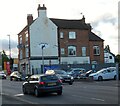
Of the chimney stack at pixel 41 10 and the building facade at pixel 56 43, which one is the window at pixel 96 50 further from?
the chimney stack at pixel 41 10

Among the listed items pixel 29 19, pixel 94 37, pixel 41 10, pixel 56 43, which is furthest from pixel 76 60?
pixel 29 19

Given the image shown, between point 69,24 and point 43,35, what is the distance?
6429 millimetres

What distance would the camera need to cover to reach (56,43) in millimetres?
75438

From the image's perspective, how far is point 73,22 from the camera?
3110 inches

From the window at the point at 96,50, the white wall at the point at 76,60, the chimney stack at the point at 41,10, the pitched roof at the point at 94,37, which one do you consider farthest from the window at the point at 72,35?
the chimney stack at the point at 41,10

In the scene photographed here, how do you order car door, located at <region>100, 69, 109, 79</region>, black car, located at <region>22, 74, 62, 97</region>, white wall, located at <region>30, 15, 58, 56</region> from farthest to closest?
white wall, located at <region>30, 15, 58, 56</region> → car door, located at <region>100, 69, 109, 79</region> → black car, located at <region>22, 74, 62, 97</region>

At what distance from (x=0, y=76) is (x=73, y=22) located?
20.1 metres

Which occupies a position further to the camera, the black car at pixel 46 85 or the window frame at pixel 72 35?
the window frame at pixel 72 35

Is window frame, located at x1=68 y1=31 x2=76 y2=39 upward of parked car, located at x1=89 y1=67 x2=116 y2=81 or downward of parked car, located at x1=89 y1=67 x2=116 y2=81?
upward

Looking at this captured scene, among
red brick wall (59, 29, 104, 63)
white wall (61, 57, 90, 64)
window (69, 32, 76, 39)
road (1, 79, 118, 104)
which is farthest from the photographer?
window (69, 32, 76, 39)

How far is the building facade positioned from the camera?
2926 inches

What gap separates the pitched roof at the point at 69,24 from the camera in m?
76.6

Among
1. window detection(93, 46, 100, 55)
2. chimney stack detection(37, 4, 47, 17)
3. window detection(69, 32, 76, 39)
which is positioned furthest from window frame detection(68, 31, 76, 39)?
chimney stack detection(37, 4, 47, 17)

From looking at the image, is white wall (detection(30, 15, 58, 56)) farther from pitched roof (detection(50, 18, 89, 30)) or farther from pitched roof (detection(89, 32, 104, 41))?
pitched roof (detection(89, 32, 104, 41))
